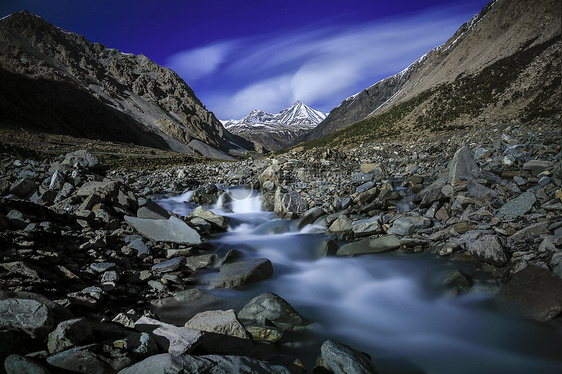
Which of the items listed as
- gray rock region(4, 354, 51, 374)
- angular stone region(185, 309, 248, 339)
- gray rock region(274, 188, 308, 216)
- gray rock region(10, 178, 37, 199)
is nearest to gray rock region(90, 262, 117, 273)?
angular stone region(185, 309, 248, 339)

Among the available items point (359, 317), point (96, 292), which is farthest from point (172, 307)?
point (359, 317)

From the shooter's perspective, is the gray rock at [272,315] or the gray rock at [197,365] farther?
the gray rock at [272,315]

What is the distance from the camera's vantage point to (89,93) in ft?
274

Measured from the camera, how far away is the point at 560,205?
6.96 metres

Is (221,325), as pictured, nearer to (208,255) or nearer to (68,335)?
(68,335)

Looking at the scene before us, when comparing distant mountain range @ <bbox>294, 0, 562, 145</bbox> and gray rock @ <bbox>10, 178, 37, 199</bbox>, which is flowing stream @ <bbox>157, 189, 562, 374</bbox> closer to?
gray rock @ <bbox>10, 178, 37, 199</bbox>

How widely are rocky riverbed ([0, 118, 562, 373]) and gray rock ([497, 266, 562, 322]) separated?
0.06 feet

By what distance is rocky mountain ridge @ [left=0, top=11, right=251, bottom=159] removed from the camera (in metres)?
66.1

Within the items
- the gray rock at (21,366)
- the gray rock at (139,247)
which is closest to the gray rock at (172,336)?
the gray rock at (21,366)

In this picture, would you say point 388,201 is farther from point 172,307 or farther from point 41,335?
point 41,335

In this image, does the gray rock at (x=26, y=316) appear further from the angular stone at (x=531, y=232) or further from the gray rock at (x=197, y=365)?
the angular stone at (x=531, y=232)

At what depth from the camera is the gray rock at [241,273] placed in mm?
6488

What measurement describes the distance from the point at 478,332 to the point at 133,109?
374ft

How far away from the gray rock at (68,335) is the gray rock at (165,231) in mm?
4818
